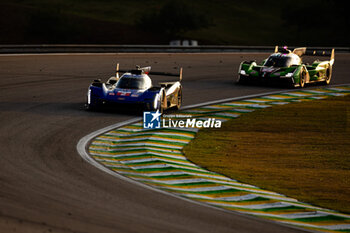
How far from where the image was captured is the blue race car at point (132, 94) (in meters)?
19.8

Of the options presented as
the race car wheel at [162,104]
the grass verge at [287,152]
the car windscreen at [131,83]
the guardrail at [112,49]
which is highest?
the car windscreen at [131,83]

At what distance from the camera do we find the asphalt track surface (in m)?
9.60

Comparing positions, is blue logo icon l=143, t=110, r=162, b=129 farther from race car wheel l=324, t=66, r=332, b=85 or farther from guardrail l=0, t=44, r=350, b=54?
guardrail l=0, t=44, r=350, b=54

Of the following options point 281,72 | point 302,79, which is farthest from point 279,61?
point 302,79

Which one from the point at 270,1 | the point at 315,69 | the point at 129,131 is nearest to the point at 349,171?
the point at 129,131

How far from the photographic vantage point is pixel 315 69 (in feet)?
93.5

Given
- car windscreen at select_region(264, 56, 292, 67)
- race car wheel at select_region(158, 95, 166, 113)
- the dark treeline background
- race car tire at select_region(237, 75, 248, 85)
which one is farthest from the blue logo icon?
the dark treeline background

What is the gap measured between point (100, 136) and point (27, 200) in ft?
21.4

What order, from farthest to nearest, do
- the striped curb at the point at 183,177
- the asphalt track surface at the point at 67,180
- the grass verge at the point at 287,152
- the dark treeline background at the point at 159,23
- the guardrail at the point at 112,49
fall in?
1. the dark treeline background at the point at 159,23
2. the guardrail at the point at 112,49
3. the grass verge at the point at 287,152
4. the striped curb at the point at 183,177
5. the asphalt track surface at the point at 67,180

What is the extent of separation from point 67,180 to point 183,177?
2.35 m

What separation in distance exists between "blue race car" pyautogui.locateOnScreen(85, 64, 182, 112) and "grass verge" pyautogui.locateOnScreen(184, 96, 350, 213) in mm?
2126

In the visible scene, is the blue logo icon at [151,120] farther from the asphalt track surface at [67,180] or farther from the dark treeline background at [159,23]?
the dark treeline background at [159,23]

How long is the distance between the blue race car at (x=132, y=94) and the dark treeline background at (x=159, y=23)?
5520 centimetres

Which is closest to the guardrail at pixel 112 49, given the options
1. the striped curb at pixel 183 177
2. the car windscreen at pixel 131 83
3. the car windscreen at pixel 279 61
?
the car windscreen at pixel 279 61
